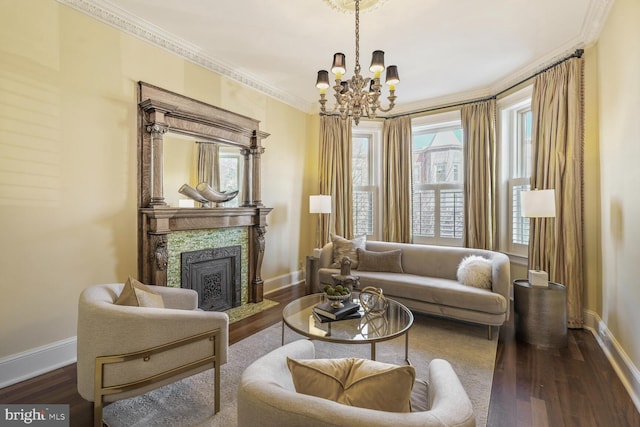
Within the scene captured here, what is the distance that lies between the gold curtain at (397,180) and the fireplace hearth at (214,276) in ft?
8.14

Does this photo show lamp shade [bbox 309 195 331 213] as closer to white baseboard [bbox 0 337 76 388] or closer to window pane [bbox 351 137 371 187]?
window pane [bbox 351 137 371 187]

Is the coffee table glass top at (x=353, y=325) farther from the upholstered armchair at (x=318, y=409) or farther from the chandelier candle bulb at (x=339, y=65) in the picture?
the chandelier candle bulb at (x=339, y=65)

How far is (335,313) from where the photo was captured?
7.45 feet

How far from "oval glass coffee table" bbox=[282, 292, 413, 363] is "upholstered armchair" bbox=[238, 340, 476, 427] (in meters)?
0.86

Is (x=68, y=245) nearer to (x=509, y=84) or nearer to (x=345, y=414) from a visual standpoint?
(x=345, y=414)

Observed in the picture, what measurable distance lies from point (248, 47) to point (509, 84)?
3.37m

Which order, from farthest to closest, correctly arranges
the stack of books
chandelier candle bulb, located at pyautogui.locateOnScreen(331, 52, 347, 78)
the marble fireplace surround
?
the marble fireplace surround → chandelier candle bulb, located at pyautogui.locateOnScreen(331, 52, 347, 78) → the stack of books

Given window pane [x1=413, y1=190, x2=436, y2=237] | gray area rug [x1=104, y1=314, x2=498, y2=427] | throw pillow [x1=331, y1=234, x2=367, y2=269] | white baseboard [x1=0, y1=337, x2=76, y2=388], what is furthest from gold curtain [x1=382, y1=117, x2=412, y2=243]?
white baseboard [x1=0, y1=337, x2=76, y2=388]

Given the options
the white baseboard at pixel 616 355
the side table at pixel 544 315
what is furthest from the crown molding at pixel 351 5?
the white baseboard at pixel 616 355

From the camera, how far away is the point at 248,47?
129 inches

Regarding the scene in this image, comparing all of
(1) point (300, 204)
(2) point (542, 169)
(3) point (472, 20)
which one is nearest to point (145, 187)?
(1) point (300, 204)

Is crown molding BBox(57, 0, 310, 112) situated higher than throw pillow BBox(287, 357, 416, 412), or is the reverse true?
crown molding BBox(57, 0, 310, 112)

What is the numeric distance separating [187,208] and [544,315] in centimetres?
367

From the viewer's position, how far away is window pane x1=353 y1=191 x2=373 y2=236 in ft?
17.0
